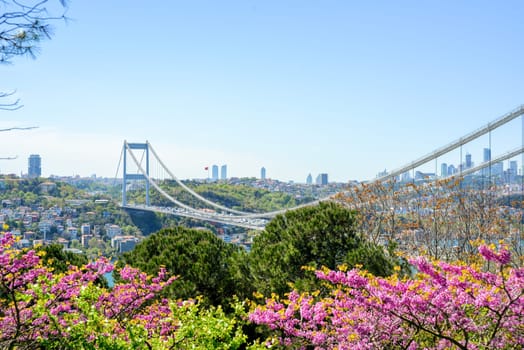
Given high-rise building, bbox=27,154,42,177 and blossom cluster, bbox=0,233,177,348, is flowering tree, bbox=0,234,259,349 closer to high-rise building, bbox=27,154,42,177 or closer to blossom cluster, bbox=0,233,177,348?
blossom cluster, bbox=0,233,177,348

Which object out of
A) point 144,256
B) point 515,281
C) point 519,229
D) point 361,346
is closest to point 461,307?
point 515,281

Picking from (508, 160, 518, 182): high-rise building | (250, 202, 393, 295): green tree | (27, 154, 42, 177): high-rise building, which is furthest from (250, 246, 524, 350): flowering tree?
(27, 154, 42, 177): high-rise building

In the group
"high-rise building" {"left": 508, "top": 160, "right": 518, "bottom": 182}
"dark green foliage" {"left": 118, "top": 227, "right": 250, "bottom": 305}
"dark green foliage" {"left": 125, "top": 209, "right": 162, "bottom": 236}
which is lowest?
"dark green foliage" {"left": 125, "top": 209, "right": 162, "bottom": 236}

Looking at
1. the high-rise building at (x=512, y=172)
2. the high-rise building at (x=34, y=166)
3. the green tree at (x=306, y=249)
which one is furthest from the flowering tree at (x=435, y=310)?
the high-rise building at (x=34, y=166)

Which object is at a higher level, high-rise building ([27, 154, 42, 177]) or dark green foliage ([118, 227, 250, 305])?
high-rise building ([27, 154, 42, 177])

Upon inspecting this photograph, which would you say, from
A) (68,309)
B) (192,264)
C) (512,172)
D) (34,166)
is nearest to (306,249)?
(192,264)

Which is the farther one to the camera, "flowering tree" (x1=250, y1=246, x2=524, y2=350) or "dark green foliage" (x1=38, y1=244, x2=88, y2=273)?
"dark green foliage" (x1=38, y1=244, x2=88, y2=273)

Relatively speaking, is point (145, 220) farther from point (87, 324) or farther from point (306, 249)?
point (87, 324)

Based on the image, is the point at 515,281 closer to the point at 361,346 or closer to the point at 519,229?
the point at 361,346

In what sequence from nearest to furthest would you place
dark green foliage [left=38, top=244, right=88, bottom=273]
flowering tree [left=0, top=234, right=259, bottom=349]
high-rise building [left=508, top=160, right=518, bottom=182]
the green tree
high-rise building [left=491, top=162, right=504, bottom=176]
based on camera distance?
flowering tree [left=0, top=234, right=259, bottom=349] < the green tree < dark green foliage [left=38, top=244, right=88, bottom=273] < high-rise building [left=508, top=160, right=518, bottom=182] < high-rise building [left=491, top=162, right=504, bottom=176]
